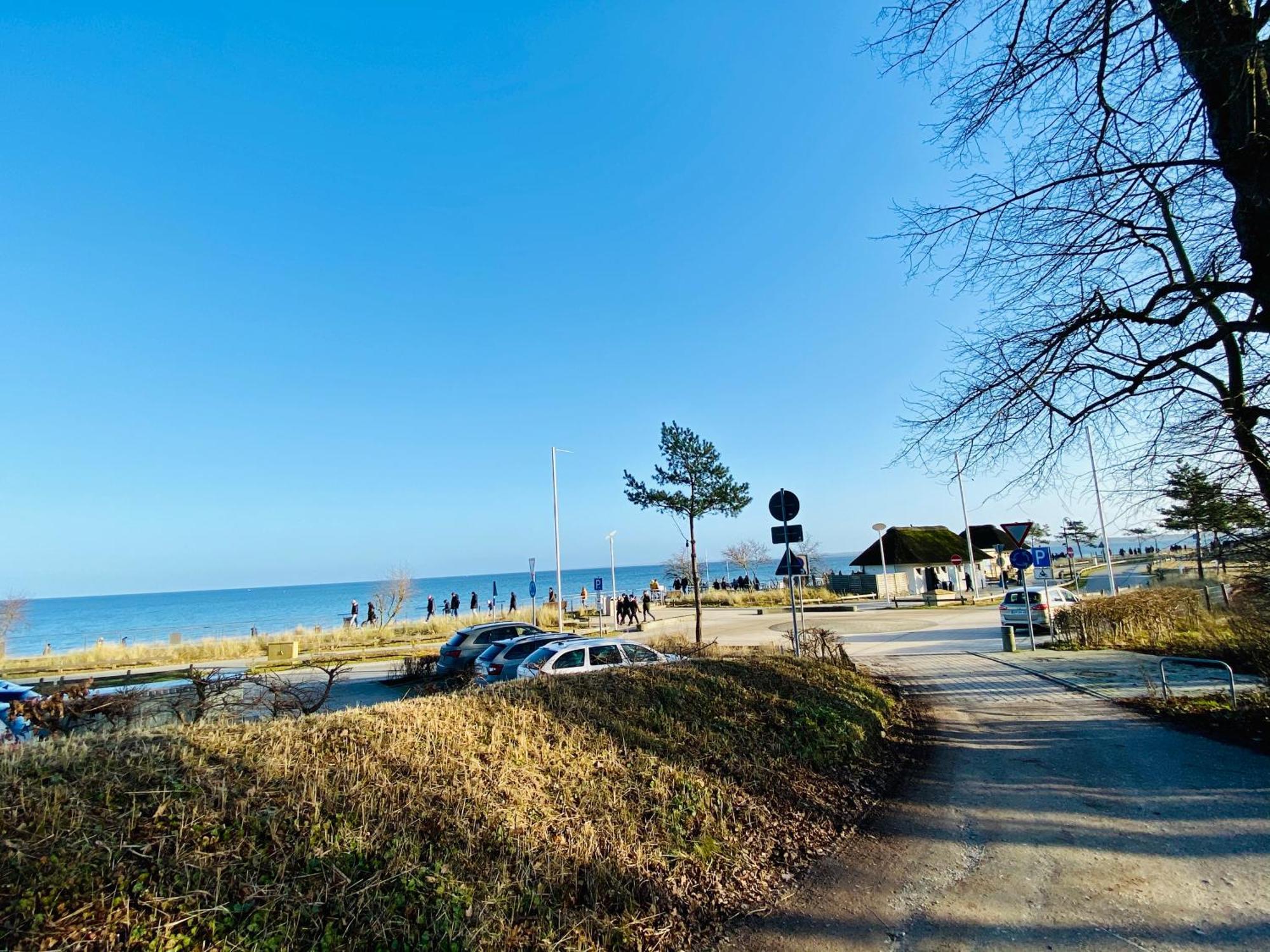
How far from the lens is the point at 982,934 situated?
3.71 meters

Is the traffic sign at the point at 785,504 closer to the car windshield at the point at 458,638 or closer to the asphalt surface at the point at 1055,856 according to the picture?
the asphalt surface at the point at 1055,856

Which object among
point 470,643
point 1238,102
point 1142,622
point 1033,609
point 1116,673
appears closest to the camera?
point 1238,102

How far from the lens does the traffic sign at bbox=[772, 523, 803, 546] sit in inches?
477

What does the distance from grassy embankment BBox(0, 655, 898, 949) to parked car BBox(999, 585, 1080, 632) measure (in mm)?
17076

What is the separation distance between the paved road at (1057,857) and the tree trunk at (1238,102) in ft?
14.7

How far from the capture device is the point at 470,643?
16.6m

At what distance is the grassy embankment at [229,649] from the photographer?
2464 centimetres

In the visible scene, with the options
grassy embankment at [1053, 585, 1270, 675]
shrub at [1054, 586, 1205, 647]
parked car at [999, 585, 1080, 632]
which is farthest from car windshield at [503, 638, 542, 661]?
shrub at [1054, 586, 1205, 647]

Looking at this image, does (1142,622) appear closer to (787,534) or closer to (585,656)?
(787,534)

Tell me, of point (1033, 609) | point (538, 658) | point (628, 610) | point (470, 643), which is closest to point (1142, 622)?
point (1033, 609)

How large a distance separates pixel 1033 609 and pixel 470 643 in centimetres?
1743

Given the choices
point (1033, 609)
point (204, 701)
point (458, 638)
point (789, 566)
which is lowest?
point (1033, 609)

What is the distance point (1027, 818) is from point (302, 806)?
5.71 metres

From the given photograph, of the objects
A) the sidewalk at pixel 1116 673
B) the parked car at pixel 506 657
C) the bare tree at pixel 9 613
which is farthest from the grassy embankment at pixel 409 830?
the bare tree at pixel 9 613
